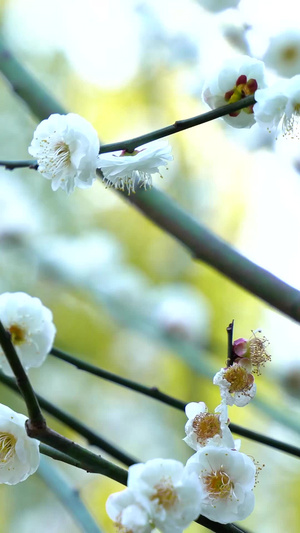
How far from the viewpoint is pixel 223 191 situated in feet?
6.66

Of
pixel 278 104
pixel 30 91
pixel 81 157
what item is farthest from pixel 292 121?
pixel 30 91

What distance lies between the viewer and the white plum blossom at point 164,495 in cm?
34

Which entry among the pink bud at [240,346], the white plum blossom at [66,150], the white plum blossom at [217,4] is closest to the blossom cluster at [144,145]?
the white plum blossom at [66,150]

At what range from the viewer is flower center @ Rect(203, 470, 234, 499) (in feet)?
1.30

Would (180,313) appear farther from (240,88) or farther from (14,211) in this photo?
(240,88)

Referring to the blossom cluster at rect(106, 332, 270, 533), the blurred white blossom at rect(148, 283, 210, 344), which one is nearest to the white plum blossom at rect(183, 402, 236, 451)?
the blossom cluster at rect(106, 332, 270, 533)

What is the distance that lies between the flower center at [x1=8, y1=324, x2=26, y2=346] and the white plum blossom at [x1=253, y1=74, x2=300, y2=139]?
0.89 ft

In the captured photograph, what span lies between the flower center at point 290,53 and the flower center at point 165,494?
42cm

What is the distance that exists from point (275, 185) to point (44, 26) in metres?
1.25

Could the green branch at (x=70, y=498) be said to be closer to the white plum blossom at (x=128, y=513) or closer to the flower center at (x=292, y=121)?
the white plum blossom at (x=128, y=513)

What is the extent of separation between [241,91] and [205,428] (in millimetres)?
230

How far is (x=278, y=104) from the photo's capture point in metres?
0.41

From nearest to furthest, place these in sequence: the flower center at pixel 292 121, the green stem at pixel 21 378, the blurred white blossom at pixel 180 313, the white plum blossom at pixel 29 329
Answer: the green stem at pixel 21 378
the flower center at pixel 292 121
the white plum blossom at pixel 29 329
the blurred white blossom at pixel 180 313

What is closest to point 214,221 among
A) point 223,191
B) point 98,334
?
point 223,191
